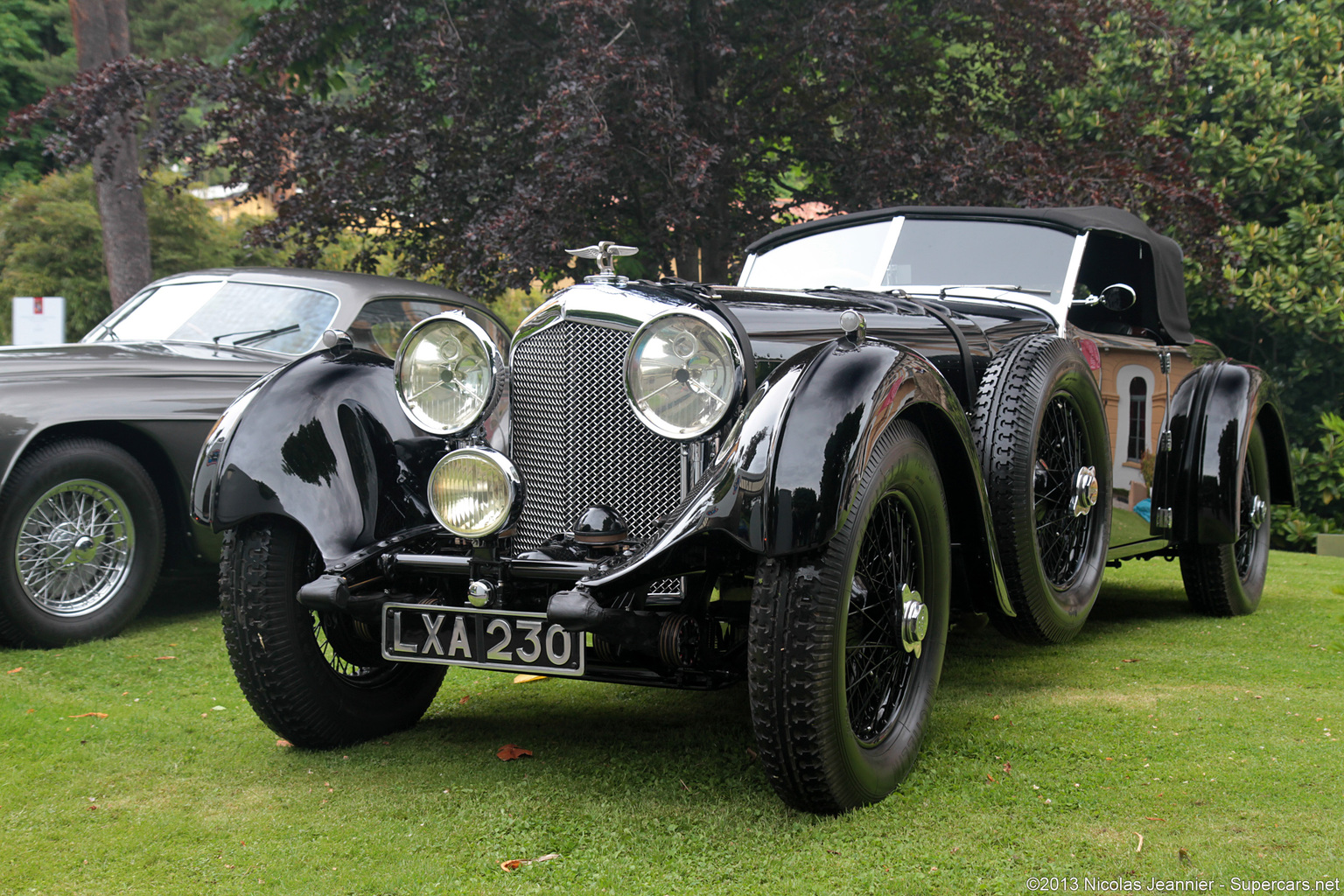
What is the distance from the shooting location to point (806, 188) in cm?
1012

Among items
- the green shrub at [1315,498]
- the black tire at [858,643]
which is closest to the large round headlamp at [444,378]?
the black tire at [858,643]

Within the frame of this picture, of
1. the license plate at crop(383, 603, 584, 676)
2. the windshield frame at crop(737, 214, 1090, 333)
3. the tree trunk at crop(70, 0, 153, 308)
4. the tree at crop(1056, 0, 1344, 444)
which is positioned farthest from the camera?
the tree trunk at crop(70, 0, 153, 308)

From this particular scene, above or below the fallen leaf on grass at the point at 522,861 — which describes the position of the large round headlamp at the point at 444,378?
A: above

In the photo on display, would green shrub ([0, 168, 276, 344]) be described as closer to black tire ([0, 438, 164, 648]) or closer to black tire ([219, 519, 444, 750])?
black tire ([0, 438, 164, 648])

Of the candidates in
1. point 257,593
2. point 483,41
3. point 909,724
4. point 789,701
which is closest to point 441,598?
point 257,593


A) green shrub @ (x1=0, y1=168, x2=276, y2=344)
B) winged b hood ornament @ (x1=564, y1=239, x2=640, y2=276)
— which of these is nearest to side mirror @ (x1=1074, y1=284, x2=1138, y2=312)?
winged b hood ornament @ (x1=564, y1=239, x2=640, y2=276)

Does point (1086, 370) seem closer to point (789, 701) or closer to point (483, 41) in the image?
point (789, 701)

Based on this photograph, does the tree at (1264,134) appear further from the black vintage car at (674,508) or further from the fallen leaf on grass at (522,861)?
the fallen leaf on grass at (522,861)

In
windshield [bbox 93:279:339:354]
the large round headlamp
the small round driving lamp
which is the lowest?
the small round driving lamp

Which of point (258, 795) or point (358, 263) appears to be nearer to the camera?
point (258, 795)

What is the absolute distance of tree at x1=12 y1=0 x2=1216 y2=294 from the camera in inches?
337

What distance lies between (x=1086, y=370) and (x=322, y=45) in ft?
27.0

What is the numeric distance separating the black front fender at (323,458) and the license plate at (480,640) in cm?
30

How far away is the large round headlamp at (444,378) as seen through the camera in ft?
10.7
